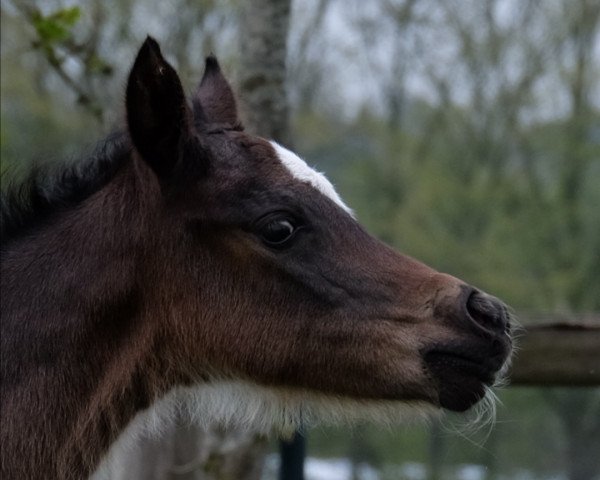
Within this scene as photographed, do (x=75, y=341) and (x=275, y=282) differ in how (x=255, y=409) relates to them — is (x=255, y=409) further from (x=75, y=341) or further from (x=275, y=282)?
(x=75, y=341)

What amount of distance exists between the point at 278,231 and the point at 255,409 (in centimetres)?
68

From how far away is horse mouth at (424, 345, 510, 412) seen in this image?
3.29 meters

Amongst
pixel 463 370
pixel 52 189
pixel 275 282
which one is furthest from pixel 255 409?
pixel 52 189

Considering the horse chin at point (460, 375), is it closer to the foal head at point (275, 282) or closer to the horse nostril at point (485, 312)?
the foal head at point (275, 282)

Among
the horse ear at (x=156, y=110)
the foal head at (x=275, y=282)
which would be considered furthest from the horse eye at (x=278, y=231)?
the horse ear at (x=156, y=110)

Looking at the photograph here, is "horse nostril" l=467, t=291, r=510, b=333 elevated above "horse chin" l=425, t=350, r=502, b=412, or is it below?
above

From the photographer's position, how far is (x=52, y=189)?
363 cm

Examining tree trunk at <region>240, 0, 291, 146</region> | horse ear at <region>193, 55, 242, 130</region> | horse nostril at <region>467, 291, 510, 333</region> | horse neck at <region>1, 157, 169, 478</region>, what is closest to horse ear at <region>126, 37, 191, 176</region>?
horse neck at <region>1, 157, 169, 478</region>

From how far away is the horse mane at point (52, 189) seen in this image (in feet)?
11.8

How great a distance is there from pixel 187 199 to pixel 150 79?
409mm

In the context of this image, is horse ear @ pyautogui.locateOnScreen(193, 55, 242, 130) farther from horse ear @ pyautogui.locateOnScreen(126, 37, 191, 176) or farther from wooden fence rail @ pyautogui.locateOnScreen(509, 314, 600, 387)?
wooden fence rail @ pyautogui.locateOnScreen(509, 314, 600, 387)

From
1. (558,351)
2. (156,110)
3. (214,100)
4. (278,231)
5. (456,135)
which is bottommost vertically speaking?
(456,135)

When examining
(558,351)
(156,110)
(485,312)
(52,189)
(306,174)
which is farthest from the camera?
(558,351)

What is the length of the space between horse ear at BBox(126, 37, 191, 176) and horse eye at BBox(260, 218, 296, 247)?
379 mm
